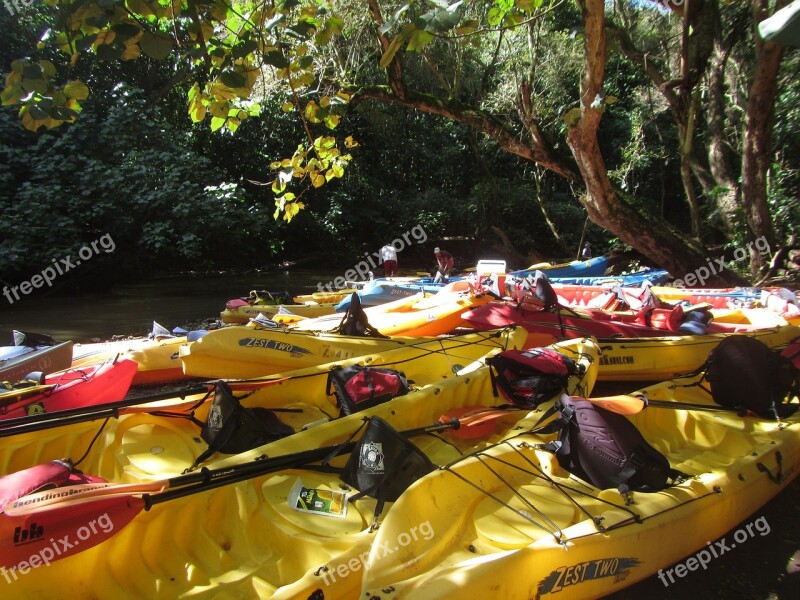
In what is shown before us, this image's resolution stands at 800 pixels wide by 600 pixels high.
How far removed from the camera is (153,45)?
7.88 feet

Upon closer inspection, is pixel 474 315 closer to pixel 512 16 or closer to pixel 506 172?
pixel 512 16

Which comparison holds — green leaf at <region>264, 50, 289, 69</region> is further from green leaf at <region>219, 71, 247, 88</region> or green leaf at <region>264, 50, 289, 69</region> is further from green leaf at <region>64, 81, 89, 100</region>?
green leaf at <region>64, 81, 89, 100</region>

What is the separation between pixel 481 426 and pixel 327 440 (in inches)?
38.2

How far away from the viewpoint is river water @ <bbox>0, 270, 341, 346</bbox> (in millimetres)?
9773

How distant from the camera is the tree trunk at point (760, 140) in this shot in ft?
27.2

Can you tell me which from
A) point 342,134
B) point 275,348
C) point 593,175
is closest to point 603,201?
point 593,175

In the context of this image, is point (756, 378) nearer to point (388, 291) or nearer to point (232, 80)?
point (232, 80)

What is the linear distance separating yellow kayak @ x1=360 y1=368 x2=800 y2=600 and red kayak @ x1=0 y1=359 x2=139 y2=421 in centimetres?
276

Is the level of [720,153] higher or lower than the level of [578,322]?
higher

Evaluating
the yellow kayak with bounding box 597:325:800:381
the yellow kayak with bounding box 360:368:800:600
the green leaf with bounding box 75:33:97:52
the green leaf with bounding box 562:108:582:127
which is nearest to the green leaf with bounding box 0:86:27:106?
the green leaf with bounding box 75:33:97:52

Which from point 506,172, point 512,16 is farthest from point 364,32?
point 506,172

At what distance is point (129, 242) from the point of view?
14320 mm

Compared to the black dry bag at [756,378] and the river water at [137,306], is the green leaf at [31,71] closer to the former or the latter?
the black dry bag at [756,378]

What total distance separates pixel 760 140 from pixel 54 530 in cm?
1084
